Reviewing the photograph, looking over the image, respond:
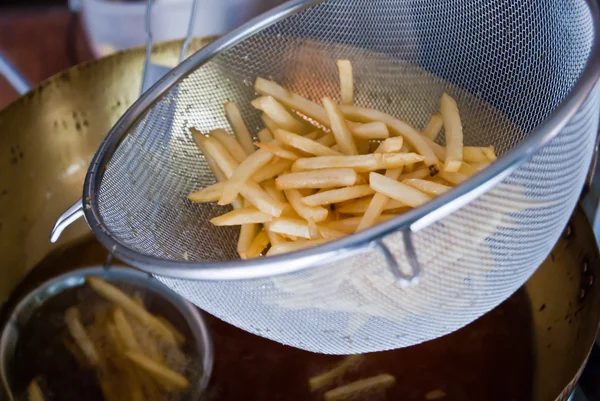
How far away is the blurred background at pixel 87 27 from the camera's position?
5.62 feet

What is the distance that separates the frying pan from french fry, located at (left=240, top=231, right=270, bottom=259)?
0.22 meters

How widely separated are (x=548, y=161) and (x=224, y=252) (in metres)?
0.58

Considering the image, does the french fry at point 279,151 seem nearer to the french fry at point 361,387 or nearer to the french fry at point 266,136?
the french fry at point 266,136

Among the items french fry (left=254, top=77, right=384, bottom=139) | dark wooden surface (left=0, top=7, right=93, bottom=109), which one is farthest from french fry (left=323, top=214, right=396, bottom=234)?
dark wooden surface (left=0, top=7, right=93, bottom=109)

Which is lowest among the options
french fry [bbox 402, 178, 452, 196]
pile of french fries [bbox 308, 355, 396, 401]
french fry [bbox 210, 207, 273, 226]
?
pile of french fries [bbox 308, 355, 396, 401]

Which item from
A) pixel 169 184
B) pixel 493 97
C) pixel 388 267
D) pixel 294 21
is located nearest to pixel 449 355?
pixel 388 267

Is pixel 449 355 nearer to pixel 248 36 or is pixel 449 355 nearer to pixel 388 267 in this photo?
→ pixel 388 267

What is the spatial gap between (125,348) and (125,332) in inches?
1.2

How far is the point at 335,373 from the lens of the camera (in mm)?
1021

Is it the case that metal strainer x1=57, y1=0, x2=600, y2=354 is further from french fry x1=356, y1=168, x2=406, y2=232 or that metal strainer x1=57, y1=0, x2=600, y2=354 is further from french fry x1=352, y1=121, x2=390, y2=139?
french fry x1=352, y1=121, x2=390, y2=139

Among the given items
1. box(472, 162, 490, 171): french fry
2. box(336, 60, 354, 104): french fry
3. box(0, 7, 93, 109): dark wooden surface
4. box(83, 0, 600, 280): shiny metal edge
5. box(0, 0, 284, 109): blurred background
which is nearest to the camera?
box(83, 0, 600, 280): shiny metal edge

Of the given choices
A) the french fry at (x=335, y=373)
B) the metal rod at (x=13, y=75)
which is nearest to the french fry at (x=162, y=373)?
the french fry at (x=335, y=373)

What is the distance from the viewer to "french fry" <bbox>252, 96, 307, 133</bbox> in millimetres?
1023

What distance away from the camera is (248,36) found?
3.95 ft
